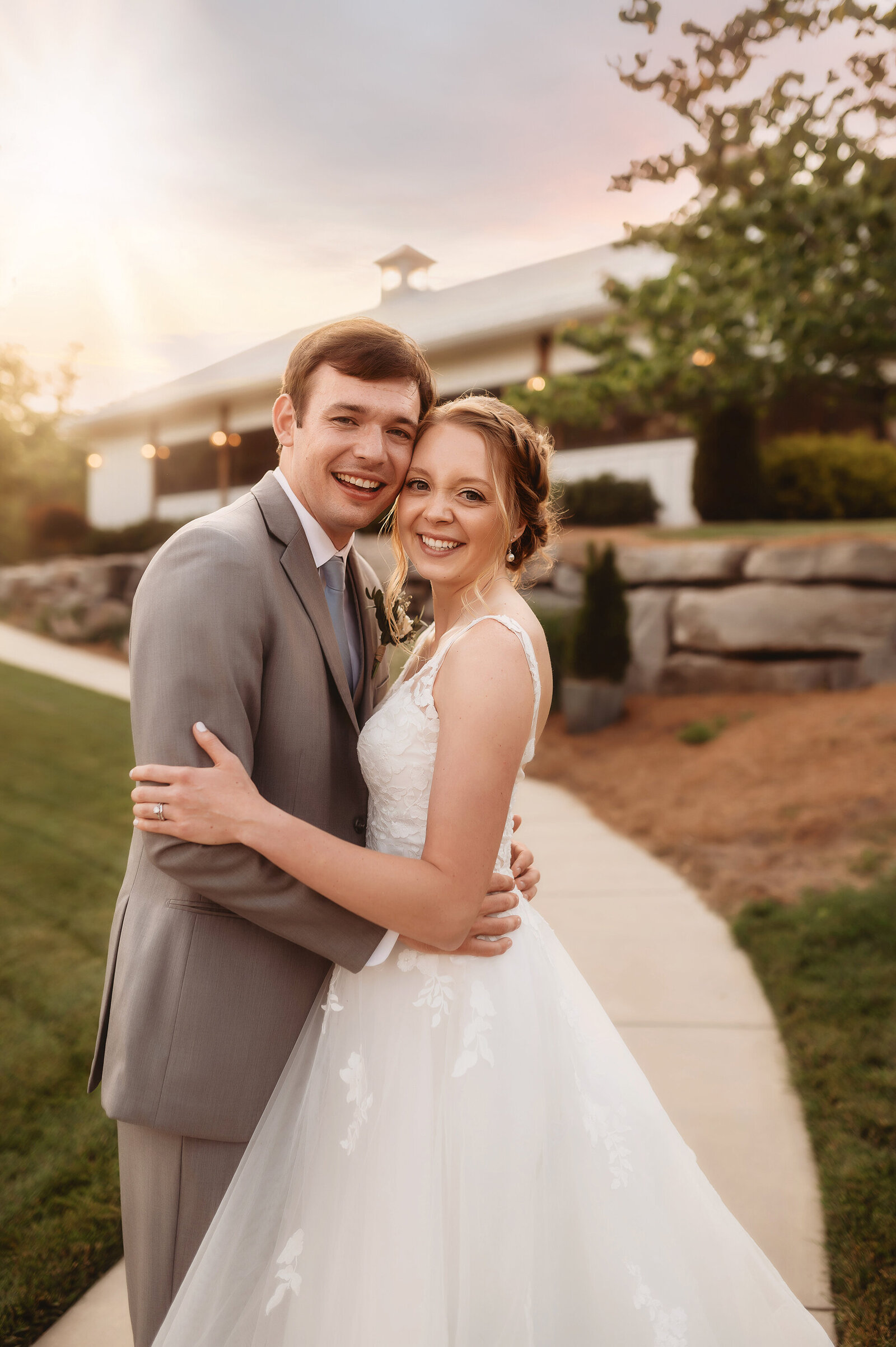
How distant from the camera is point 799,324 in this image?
648cm

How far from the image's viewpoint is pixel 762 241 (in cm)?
627

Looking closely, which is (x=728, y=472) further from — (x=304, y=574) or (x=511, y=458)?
(x=304, y=574)

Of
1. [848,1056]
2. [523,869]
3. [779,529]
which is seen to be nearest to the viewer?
[523,869]

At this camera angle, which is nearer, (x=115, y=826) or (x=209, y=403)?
(x=115, y=826)

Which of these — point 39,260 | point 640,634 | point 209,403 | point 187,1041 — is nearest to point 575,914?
point 187,1041

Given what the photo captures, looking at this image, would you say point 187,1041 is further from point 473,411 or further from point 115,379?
point 115,379

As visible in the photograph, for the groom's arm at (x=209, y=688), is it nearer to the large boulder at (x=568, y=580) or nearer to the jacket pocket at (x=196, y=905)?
the jacket pocket at (x=196, y=905)

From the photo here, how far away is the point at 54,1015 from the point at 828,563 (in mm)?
8104

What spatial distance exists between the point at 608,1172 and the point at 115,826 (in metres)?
5.93

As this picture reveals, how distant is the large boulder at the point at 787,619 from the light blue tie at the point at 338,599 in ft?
26.8

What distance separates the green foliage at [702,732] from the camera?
8969 mm

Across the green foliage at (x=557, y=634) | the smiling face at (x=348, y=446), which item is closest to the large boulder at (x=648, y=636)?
the green foliage at (x=557, y=634)

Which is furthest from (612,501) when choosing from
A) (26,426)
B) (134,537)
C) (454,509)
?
(454,509)

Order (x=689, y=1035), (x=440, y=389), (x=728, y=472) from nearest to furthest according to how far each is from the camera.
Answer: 1. (x=689, y=1035)
2. (x=440, y=389)
3. (x=728, y=472)
